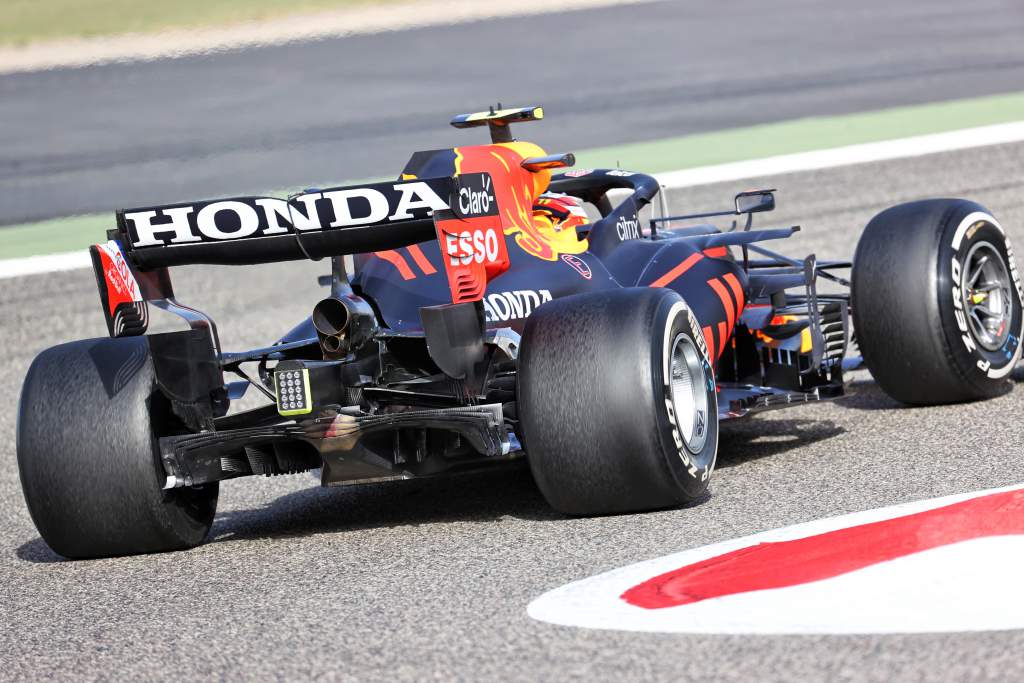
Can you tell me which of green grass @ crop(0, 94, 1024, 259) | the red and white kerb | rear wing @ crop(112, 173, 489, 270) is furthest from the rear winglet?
green grass @ crop(0, 94, 1024, 259)

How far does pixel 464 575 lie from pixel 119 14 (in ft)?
79.4

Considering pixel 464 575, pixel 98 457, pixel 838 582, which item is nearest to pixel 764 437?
pixel 464 575

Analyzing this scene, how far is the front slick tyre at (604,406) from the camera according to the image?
5719mm

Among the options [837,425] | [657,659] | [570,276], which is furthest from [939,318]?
[657,659]

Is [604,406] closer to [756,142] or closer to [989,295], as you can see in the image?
[989,295]

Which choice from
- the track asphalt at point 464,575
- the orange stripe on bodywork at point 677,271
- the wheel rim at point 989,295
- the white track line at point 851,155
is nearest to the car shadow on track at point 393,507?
the track asphalt at point 464,575

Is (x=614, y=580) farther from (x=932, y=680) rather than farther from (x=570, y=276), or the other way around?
(x=570, y=276)

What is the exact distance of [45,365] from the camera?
6.43 m

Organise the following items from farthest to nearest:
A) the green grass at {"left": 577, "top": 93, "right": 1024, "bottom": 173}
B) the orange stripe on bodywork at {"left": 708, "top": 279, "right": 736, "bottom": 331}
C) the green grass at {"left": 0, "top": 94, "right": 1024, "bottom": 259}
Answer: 1. the green grass at {"left": 577, "top": 93, "right": 1024, "bottom": 173}
2. the green grass at {"left": 0, "top": 94, "right": 1024, "bottom": 259}
3. the orange stripe on bodywork at {"left": 708, "top": 279, "right": 736, "bottom": 331}

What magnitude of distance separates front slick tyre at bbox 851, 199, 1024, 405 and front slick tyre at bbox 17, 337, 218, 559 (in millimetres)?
3232

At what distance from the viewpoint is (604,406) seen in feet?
18.8

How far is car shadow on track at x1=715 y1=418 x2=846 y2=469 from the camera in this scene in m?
7.23

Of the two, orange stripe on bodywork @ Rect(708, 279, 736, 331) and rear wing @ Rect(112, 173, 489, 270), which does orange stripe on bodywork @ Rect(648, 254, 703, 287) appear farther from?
rear wing @ Rect(112, 173, 489, 270)

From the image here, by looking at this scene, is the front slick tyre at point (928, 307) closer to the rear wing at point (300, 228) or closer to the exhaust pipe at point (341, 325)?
the rear wing at point (300, 228)
